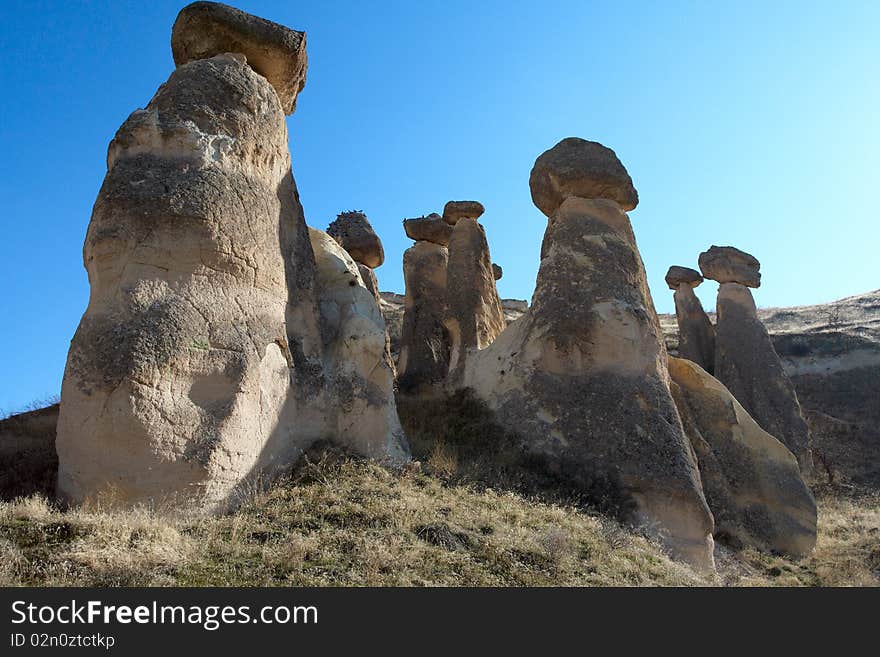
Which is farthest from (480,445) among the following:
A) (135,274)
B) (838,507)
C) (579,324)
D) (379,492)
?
(838,507)

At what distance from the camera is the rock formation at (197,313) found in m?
5.75

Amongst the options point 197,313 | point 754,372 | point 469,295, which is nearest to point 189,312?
point 197,313

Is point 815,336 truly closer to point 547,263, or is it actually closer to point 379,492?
point 547,263

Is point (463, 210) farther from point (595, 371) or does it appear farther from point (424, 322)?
point (595, 371)

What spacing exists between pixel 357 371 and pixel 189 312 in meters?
2.20

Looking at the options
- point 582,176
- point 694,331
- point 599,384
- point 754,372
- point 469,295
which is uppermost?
point 582,176

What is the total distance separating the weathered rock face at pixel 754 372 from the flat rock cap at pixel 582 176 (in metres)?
7.25

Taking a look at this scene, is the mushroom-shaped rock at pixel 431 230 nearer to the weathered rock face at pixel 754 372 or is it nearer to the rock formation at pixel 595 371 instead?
the rock formation at pixel 595 371

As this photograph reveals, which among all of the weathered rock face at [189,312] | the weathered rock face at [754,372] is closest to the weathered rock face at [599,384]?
the weathered rock face at [189,312]

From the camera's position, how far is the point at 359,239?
15773 millimetres

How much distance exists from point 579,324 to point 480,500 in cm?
332

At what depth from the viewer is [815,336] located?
2530 centimetres

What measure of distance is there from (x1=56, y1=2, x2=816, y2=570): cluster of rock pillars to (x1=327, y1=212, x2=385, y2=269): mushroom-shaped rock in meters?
3.63

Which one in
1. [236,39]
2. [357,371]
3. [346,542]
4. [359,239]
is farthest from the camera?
[359,239]
